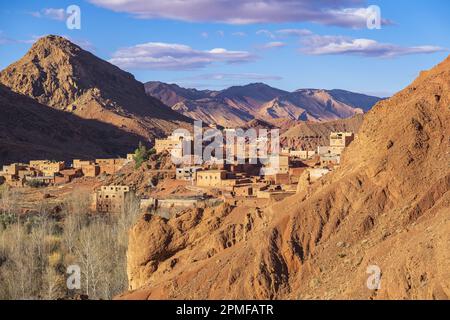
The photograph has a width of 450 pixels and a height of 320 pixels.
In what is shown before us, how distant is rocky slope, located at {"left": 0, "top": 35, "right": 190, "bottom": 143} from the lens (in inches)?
4336

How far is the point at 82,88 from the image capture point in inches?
4624

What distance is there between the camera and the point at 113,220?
4441cm

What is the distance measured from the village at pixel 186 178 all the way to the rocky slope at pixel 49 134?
17.7 meters

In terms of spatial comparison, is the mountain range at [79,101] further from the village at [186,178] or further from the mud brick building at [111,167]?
the village at [186,178]

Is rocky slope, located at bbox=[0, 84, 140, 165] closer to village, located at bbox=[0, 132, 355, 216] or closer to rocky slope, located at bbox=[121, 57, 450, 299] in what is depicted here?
village, located at bbox=[0, 132, 355, 216]

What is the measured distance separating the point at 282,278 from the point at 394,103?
207 inches

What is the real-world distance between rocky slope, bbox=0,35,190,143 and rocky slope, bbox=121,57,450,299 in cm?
8575

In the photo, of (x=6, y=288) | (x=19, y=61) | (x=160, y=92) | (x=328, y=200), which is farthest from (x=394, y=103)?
(x=160, y=92)

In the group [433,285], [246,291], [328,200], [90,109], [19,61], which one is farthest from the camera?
[19,61]

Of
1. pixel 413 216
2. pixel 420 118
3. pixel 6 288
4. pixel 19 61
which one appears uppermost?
pixel 19 61

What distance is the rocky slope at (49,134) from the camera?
279ft

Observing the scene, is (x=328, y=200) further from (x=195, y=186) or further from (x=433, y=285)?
(x=195, y=186)
